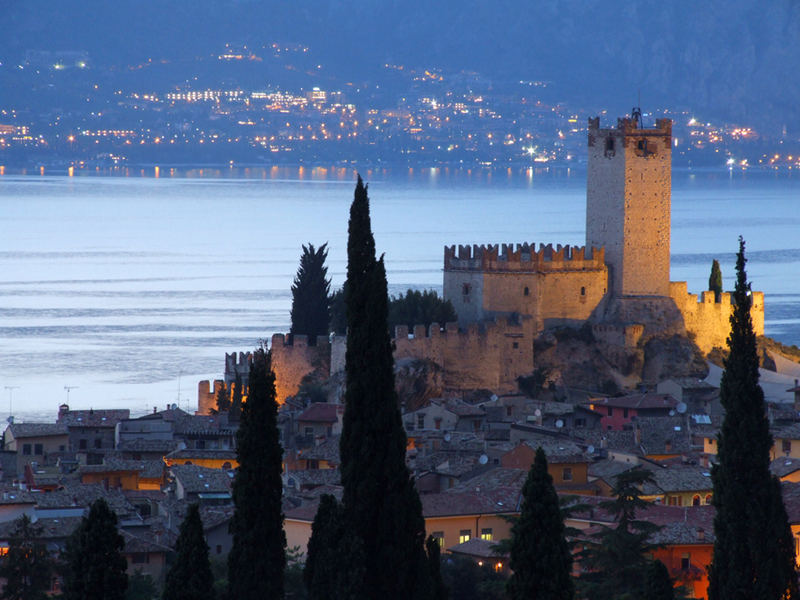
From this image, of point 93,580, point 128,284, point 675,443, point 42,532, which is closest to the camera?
point 93,580

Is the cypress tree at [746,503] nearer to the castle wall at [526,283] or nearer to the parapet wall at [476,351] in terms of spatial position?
the parapet wall at [476,351]

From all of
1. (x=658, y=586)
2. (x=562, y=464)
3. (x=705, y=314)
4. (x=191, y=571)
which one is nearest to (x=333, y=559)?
(x=191, y=571)

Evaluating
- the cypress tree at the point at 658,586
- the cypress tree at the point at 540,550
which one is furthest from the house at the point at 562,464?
the cypress tree at the point at 540,550

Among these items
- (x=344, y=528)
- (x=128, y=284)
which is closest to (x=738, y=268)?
(x=344, y=528)

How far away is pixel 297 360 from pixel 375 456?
3002cm

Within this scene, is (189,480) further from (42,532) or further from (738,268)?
(738,268)

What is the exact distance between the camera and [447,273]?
168 feet

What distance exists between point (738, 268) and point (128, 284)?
86624mm

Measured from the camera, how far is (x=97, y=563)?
17.8m

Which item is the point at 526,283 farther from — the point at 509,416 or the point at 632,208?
the point at 509,416

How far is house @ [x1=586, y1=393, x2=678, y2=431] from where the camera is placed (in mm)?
44156

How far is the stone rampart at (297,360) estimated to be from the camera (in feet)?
162

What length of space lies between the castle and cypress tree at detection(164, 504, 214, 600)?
2925cm

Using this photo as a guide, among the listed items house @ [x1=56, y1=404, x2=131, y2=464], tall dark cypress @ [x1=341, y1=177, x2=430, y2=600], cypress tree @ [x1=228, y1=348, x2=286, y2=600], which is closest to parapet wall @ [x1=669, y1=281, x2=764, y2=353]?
house @ [x1=56, y1=404, x2=131, y2=464]
